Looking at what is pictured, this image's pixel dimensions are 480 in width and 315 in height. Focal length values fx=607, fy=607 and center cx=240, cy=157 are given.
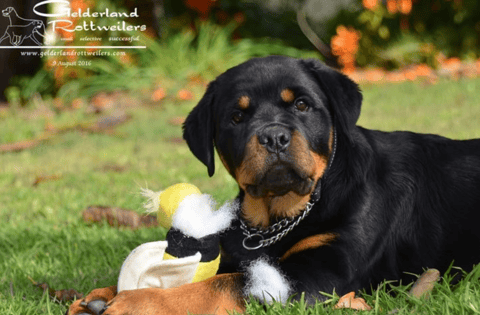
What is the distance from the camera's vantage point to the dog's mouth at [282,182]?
102 inches

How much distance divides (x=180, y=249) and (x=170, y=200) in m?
0.22

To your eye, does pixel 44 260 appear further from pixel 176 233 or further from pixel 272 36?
pixel 272 36

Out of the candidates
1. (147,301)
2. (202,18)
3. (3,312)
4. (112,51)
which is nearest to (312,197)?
(147,301)

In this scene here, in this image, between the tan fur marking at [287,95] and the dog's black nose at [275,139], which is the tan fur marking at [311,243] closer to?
the dog's black nose at [275,139]

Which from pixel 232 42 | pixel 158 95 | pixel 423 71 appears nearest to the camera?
pixel 158 95

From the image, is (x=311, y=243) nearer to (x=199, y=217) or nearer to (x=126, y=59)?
(x=199, y=217)

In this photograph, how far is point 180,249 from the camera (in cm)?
240

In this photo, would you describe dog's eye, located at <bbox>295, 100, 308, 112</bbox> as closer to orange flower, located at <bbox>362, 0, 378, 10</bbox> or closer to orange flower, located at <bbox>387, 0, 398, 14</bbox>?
orange flower, located at <bbox>362, 0, 378, 10</bbox>

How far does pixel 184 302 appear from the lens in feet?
7.47

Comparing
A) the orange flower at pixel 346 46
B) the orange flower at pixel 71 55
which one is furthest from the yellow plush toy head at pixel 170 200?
the orange flower at pixel 346 46

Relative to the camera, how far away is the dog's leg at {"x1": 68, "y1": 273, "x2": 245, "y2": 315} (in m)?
2.24

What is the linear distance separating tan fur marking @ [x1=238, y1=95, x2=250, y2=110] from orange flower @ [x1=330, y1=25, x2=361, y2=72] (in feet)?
22.3

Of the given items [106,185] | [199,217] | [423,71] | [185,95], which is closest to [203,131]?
[199,217]

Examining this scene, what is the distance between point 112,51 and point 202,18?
1815 millimetres
